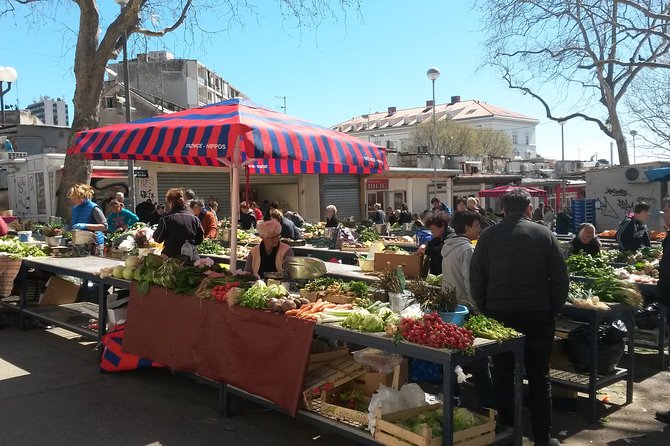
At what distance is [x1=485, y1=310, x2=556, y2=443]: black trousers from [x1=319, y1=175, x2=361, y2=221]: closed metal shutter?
23.3 meters

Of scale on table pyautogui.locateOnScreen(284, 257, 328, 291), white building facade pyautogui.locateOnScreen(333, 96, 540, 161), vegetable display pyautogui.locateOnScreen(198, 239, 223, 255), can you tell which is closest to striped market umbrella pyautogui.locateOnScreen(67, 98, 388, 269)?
scale on table pyautogui.locateOnScreen(284, 257, 328, 291)

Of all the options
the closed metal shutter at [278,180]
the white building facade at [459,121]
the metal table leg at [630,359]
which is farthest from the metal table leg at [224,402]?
the white building facade at [459,121]

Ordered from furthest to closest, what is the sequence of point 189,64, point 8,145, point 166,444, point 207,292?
1. point 189,64
2. point 8,145
3. point 207,292
4. point 166,444

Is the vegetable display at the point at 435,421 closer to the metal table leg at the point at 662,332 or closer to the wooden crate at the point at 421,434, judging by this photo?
the wooden crate at the point at 421,434

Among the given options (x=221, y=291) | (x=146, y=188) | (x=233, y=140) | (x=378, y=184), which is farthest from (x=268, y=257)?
(x=378, y=184)

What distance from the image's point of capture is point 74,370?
6289 mm

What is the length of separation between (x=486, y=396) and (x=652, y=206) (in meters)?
17.4

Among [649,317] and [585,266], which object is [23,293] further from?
[649,317]

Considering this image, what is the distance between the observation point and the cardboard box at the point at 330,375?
432 centimetres

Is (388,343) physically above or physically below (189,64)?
below

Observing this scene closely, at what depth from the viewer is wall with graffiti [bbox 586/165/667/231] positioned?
19.7 meters

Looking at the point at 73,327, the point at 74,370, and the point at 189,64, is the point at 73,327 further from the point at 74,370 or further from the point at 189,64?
the point at 189,64

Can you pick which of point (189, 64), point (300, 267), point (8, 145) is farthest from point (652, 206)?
point (189, 64)

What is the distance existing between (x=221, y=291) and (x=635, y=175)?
61.6 feet
